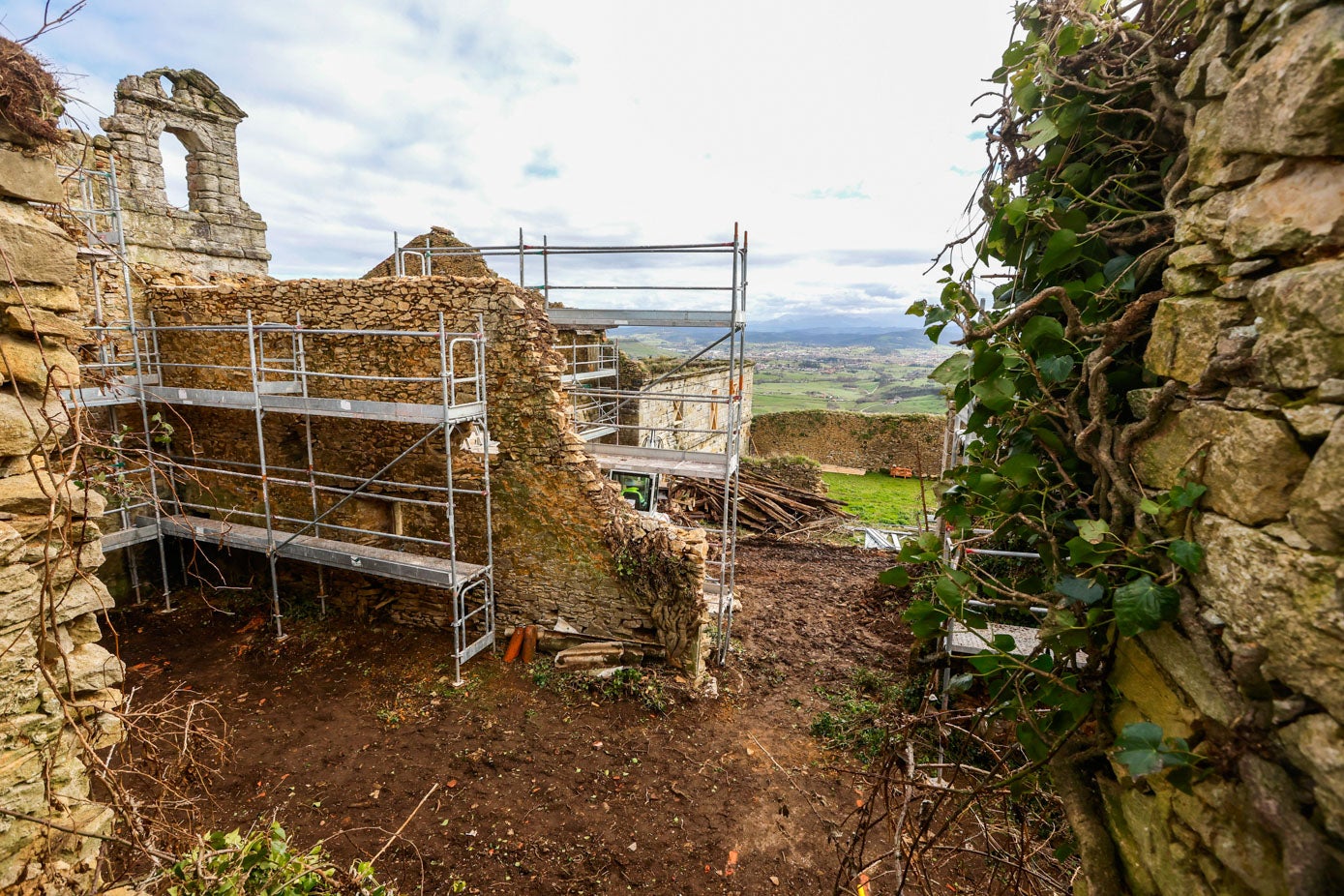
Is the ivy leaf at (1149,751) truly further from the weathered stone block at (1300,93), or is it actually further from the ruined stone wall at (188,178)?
the ruined stone wall at (188,178)

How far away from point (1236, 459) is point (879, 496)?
17242mm

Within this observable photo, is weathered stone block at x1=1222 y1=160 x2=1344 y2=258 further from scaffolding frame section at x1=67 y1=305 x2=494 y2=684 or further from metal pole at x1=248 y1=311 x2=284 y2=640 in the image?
metal pole at x1=248 y1=311 x2=284 y2=640

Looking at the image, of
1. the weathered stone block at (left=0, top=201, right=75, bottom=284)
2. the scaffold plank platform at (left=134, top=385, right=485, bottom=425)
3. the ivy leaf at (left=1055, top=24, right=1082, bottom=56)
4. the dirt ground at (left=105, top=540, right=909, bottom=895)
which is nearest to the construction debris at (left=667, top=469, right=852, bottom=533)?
the dirt ground at (left=105, top=540, right=909, bottom=895)

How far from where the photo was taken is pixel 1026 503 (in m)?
2.13

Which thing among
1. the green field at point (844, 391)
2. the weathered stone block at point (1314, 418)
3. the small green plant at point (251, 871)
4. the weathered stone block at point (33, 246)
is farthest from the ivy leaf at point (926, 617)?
the green field at point (844, 391)

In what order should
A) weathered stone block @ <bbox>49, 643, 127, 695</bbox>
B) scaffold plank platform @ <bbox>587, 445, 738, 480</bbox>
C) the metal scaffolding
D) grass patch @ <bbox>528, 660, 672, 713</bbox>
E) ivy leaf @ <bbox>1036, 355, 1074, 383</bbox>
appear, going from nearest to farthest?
ivy leaf @ <bbox>1036, 355, 1074, 383</bbox>, weathered stone block @ <bbox>49, 643, 127, 695</bbox>, grass patch @ <bbox>528, 660, 672, 713</bbox>, the metal scaffolding, scaffold plank platform @ <bbox>587, 445, 738, 480</bbox>

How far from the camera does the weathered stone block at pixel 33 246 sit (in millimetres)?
2019

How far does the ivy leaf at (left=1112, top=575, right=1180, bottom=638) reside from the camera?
1.58 metres

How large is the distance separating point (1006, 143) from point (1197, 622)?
1992 millimetres

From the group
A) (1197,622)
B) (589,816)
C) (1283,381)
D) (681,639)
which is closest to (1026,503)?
(1197,622)

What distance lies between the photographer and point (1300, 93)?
50.9 inches

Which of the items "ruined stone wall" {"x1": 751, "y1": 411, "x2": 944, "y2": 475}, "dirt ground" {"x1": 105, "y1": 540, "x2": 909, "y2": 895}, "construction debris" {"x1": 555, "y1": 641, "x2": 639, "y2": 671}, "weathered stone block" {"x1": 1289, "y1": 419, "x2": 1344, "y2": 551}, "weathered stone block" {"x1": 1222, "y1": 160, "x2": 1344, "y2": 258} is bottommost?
"dirt ground" {"x1": 105, "y1": 540, "x2": 909, "y2": 895}

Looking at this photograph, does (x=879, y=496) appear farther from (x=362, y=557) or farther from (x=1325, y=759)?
(x=1325, y=759)

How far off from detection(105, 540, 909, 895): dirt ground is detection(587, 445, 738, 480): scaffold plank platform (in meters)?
2.34
